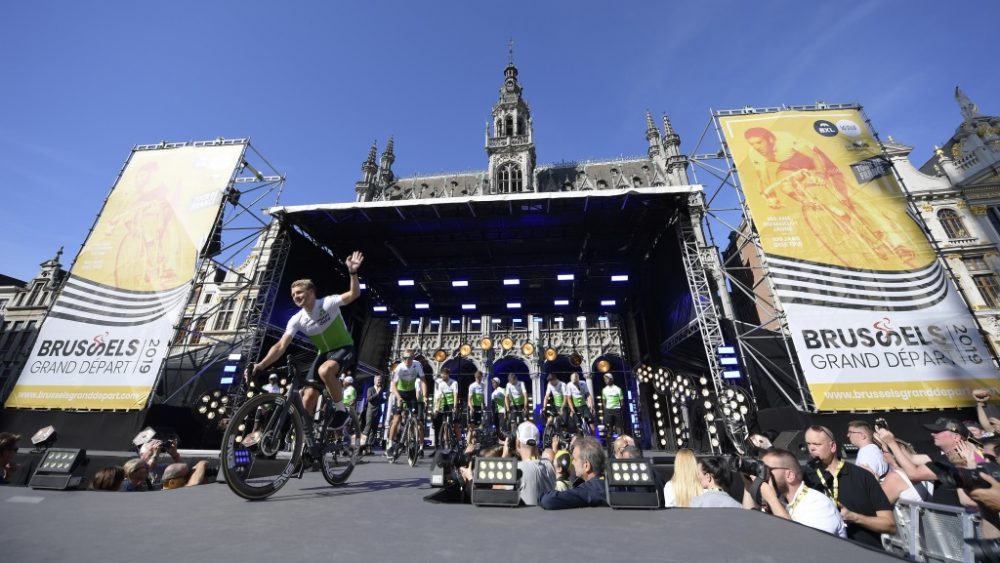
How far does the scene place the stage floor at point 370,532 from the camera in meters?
1.75

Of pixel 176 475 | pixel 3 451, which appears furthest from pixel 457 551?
pixel 3 451

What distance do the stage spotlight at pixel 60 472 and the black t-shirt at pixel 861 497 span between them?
7.24 metres

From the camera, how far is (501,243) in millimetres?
15352

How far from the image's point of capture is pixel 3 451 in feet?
15.5

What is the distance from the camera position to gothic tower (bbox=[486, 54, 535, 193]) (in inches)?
1364

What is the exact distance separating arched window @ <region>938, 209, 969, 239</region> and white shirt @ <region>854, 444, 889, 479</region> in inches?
1141

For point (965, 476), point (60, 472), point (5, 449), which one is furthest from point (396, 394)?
point (965, 476)

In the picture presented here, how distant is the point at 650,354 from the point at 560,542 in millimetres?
15037

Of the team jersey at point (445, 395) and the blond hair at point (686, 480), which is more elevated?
the team jersey at point (445, 395)

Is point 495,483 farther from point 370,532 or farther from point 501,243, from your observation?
point 501,243

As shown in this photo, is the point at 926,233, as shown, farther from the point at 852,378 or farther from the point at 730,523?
the point at 730,523

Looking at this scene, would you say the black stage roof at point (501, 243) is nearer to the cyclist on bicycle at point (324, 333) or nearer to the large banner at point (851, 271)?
the large banner at point (851, 271)

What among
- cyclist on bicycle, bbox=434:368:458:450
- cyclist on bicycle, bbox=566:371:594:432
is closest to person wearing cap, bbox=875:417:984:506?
cyclist on bicycle, bbox=566:371:594:432

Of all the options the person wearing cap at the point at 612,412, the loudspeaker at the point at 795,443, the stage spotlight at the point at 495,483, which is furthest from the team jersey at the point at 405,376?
the loudspeaker at the point at 795,443
